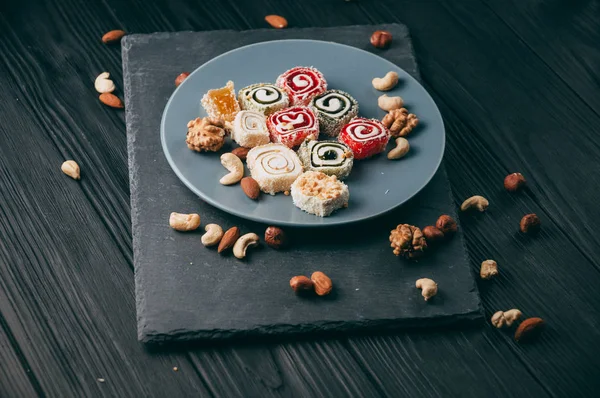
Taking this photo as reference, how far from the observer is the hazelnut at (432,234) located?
6.42 ft

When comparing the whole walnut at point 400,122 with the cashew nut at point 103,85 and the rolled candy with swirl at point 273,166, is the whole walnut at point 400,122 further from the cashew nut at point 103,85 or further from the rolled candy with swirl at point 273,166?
the cashew nut at point 103,85

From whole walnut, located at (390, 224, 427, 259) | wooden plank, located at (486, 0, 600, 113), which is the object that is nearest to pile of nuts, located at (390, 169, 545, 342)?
whole walnut, located at (390, 224, 427, 259)

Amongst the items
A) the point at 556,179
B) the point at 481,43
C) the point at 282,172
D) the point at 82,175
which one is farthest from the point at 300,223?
the point at 481,43

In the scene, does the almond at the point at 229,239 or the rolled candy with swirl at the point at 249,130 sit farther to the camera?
the rolled candy with swirl at the point at 249,130

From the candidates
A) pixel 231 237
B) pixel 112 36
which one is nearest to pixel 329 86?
pixel 231 237

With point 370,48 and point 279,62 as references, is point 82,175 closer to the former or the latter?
point 279,62

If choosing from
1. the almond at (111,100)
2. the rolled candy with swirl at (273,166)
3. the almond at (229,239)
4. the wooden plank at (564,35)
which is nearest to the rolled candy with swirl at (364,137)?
the rolled candy with swirl at (273,166)

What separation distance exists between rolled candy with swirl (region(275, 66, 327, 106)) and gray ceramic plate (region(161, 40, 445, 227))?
0.23ft

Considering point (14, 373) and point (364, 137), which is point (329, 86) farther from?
point (14, 373)

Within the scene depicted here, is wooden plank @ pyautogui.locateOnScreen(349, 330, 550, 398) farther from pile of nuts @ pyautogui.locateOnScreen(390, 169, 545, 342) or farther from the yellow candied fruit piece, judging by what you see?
the yellow candied fruit piece

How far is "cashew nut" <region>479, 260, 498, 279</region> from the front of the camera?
1.96 metres

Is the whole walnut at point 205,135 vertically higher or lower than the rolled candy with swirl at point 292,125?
lower

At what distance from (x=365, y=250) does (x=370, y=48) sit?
0.72 m

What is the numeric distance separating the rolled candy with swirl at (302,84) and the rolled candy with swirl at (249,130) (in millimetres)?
120
